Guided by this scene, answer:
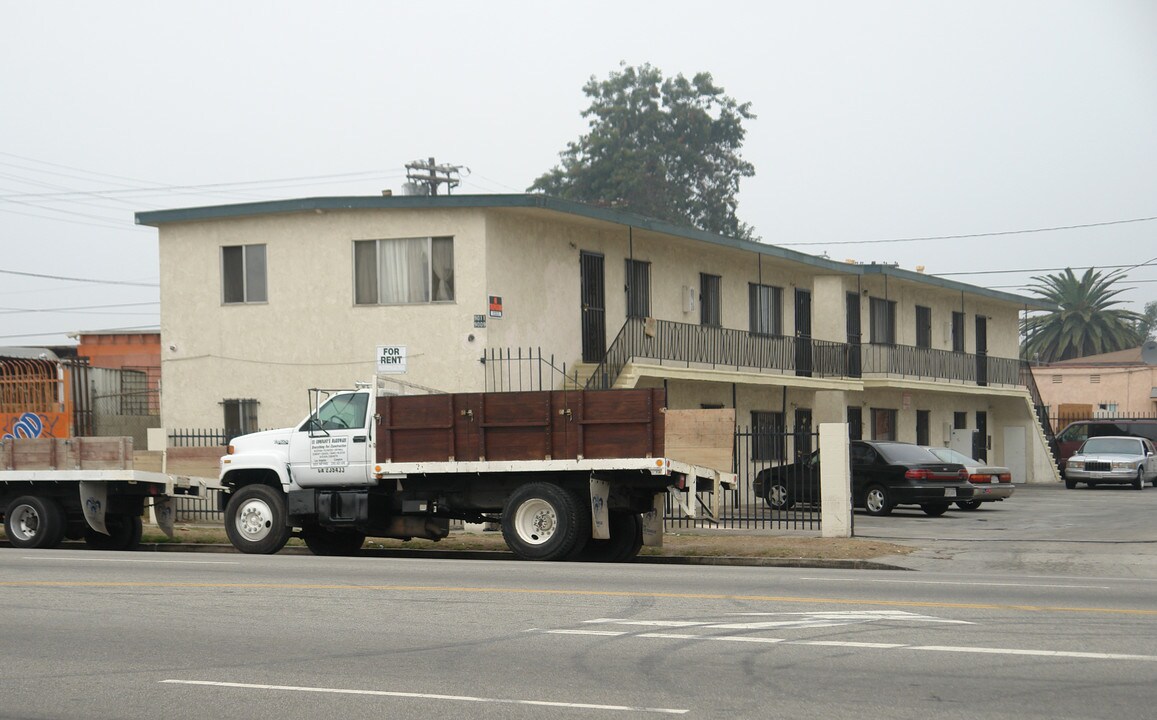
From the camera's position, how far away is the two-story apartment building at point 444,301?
2628 cm

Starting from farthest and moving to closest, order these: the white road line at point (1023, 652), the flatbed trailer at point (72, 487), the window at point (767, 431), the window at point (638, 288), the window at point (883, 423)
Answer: the window at point (883, 423), the window at point (767, 431), the window at point (638, 288), the flatbed trailer at point (72, 487), the white road line at point (1023, 652)

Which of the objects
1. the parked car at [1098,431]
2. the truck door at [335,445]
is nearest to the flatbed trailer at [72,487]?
the truck door at [335,445]

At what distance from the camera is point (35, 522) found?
70.1 ft

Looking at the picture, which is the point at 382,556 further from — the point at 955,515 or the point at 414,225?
the point at 955,515

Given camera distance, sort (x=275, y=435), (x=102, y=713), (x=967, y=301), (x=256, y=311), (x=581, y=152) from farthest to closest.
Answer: (x=581, y=152), (x=967, y=301), (x=256, y=311), (x=275, y=435), (x=102, y=713)

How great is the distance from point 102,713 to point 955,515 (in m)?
23.5

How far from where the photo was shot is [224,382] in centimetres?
2822

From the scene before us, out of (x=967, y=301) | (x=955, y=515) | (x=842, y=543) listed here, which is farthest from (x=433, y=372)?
(x=967, y=301)

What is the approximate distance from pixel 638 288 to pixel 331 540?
11953mm

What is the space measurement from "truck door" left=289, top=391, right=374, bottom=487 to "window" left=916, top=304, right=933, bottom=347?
26364 millimetres

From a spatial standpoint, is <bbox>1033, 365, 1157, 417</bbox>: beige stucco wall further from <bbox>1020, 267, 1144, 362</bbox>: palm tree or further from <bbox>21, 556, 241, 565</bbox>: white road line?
<bbox>21, 556, 241, 565</bbox>: white road line

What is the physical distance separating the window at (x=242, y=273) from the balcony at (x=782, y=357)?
689cm

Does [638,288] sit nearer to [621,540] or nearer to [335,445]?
[621,540]

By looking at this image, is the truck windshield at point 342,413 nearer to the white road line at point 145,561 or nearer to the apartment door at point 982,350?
the white road line at point 145,561
